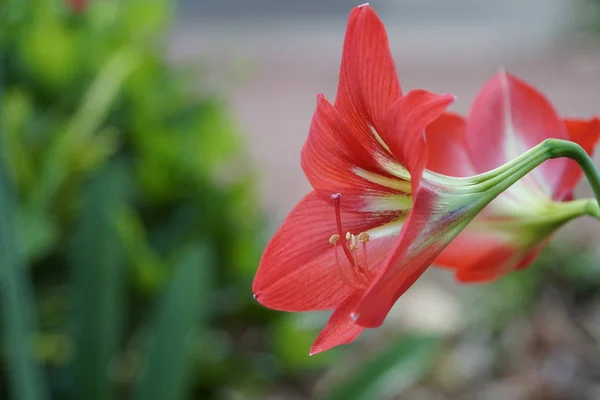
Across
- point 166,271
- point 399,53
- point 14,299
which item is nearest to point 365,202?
point 14,299

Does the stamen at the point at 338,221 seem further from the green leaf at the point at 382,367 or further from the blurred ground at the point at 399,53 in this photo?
the blurred ground at the point at 399,53

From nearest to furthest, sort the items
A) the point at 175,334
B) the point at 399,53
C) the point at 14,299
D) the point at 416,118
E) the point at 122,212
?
the point at 416,118 → the point at 14,299 → the point at 175,334 → the point at 122,212 → the point at 399,53

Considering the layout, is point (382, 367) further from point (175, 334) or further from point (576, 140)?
point (576, 140)

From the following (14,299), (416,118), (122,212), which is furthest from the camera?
(122,212)

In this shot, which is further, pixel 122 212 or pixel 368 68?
pixel 122 212

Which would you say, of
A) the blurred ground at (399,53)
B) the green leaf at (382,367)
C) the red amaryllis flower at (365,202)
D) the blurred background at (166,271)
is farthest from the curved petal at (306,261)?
the blurred ground at (399,53)

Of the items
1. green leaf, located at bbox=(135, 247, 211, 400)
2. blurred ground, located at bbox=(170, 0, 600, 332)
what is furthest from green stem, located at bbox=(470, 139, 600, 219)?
blurred ground, located at bbox=(170, 0, 600, 332)

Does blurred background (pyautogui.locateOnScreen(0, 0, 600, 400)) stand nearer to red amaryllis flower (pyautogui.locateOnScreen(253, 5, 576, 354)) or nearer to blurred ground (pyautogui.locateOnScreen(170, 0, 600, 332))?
blurred ground (pyautogui.locateOnScreen(170, 0, 600, 332))
